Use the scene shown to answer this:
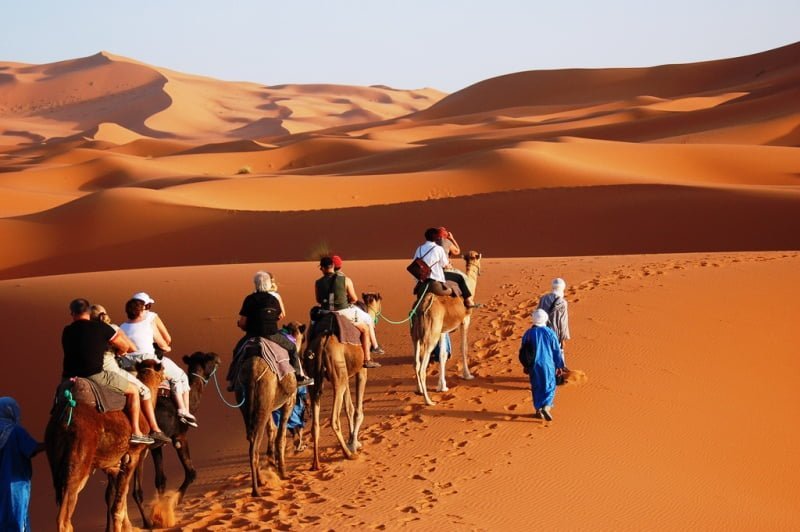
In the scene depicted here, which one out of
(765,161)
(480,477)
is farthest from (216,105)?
(480,477)

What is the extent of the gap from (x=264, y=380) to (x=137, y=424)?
149 cm

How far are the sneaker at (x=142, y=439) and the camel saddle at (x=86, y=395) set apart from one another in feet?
1.20

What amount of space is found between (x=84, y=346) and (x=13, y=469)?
3.96ft

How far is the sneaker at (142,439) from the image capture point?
9.02m

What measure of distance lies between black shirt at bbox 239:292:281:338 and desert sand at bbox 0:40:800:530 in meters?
1.65

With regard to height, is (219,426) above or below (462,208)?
below

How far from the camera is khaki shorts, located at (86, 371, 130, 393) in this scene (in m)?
8.69

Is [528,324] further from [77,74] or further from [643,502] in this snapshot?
[77,74]

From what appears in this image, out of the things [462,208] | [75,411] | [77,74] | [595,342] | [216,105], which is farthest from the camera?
[77,74]

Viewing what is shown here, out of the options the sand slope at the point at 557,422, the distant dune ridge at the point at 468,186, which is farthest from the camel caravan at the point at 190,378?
the distant dune ridge at the point at 468,186

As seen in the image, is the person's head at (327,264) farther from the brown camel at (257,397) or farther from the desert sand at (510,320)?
the desert sand at (510,320)

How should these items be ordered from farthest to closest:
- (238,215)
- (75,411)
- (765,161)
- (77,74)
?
(77,74) → (765,161) → (238,215) → (75,411)

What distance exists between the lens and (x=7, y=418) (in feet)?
28.0

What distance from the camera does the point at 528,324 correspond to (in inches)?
602
